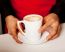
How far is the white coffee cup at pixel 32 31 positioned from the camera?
31.6 inches

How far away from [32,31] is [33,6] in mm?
362

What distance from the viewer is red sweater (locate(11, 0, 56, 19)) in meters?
1.14

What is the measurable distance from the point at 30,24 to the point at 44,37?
106 millimetres

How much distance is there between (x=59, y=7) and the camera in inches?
45.4

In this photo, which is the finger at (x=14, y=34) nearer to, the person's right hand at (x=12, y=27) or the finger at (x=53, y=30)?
the person's right hand at (x=12, y=27)

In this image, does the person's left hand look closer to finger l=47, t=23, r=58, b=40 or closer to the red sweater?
finger l=47, t=23, r=58, b=40

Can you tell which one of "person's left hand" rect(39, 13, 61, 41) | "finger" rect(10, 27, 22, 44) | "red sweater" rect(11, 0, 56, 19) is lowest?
"finger" rect(10, 27, 22, 44)

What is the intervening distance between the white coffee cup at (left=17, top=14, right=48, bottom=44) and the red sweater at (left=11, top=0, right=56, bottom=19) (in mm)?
297

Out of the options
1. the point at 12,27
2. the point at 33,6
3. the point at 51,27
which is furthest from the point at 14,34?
the point at 33,6

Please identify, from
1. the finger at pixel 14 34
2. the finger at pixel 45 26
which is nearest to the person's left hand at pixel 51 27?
the finger at pixel 45 26

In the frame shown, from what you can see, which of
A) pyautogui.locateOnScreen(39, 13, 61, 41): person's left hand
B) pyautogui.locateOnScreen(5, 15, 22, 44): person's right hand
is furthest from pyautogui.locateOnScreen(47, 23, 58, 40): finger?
pyautogui.locateOnScreen(5, 15, 22, 44): person's right hand

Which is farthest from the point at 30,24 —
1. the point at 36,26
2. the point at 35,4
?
the point at 35,4

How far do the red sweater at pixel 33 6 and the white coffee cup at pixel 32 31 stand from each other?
297 mm

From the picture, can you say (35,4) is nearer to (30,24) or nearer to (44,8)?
(44,8)
